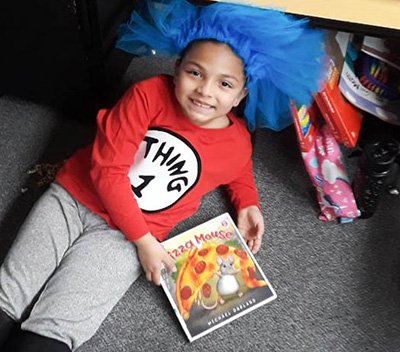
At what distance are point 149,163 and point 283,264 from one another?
385mm

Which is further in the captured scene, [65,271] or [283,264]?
[283,264]

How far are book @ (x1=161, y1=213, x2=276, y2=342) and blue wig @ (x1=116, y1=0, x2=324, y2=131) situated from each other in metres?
0.29

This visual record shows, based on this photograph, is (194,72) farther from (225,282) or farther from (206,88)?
(225,282)

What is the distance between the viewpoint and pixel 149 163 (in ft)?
3.55

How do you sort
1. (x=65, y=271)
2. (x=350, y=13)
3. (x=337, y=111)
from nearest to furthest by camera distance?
(x=350, y=13), (x=65, y=271), (x=337, y=111)

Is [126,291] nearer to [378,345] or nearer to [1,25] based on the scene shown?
[378,345]

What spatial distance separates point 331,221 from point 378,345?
298 mm

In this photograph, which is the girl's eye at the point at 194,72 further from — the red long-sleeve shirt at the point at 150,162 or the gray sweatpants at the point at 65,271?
the gray sweatpants at the point at 65,271

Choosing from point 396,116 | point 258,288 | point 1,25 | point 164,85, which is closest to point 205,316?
point 258,288

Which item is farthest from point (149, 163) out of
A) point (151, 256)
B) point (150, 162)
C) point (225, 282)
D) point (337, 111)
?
point (337, 111)

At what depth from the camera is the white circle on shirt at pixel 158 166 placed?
1076 millimetres

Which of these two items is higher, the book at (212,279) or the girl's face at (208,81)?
the girl's face at (208,81)

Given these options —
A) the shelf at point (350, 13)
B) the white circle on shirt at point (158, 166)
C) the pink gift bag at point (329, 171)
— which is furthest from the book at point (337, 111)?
the white circle on shirt at point (158, 166)

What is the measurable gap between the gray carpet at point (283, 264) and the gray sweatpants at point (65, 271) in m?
0.11
